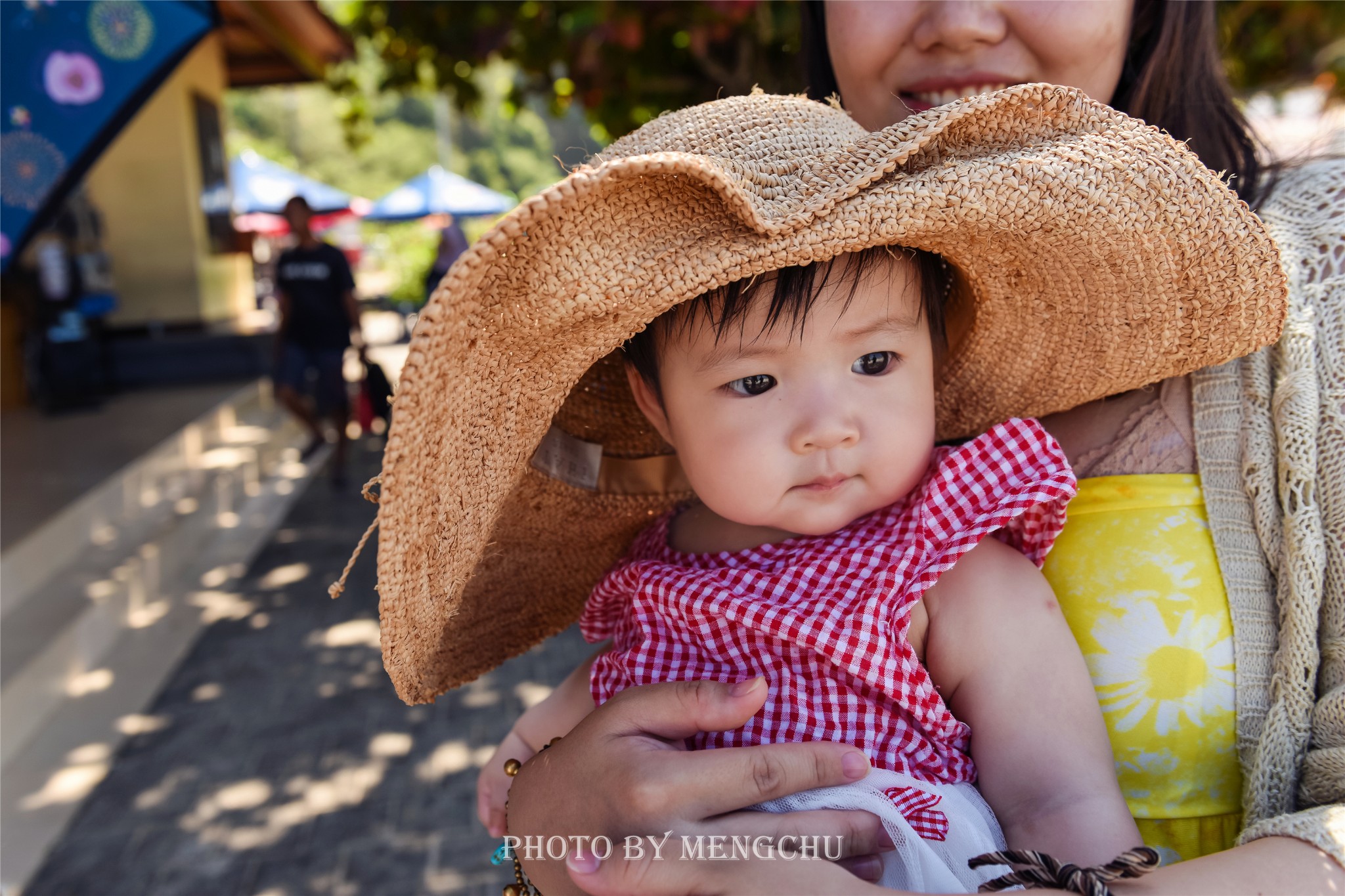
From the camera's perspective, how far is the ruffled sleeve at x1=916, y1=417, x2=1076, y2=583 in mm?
1313

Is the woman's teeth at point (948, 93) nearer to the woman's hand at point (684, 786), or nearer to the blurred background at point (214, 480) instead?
the blurred background at point (214, 480)

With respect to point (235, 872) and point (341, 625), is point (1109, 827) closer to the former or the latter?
point (235, 872)

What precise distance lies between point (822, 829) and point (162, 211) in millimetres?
12597

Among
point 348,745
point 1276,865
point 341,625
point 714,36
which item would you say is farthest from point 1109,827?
point 341,625

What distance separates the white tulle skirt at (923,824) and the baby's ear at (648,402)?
0.60 m

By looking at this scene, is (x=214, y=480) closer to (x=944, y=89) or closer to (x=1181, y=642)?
(x=944, y=89)

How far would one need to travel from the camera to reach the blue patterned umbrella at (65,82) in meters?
1.95

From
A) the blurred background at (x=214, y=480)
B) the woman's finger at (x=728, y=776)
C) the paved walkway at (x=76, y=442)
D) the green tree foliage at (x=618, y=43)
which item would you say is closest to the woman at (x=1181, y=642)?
the woman's finger at (x=728, y=776)

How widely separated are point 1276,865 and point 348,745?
12.9 feet

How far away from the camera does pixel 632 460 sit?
172 centimetres

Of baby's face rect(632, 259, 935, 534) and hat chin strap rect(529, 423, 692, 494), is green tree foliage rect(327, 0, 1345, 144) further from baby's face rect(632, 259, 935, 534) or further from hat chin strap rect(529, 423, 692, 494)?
baby's face rect(632, 259, 935, 534)

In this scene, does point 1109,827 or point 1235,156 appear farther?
point 1235,156

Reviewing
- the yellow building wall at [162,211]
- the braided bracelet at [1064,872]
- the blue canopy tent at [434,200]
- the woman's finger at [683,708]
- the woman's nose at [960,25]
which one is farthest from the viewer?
the blue canopy tent at [434,200]

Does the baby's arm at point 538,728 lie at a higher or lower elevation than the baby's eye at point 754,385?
lower
